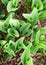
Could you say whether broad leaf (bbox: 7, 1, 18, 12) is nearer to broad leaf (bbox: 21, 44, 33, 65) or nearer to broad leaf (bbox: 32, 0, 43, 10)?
broad leaf (bbox: 32, 0, 43, 10)

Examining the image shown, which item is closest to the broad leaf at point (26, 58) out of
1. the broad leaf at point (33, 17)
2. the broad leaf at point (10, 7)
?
the broad leaf at point (33, 17)

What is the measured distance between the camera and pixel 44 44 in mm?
1714

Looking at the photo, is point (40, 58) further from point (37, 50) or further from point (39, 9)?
point (39, 9)

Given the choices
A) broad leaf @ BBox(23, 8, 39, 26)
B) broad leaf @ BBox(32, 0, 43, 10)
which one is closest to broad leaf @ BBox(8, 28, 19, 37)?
broad leaf @ BBox(23, 8, 39, 26)

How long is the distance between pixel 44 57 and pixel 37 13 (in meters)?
0.39

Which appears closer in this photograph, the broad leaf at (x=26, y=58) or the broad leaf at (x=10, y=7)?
the broad leaf at (x=26, y=58)

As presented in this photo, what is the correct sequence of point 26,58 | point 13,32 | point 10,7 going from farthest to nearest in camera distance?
point 10,7 → point 13,32 → point 26,58

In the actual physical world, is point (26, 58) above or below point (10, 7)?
below

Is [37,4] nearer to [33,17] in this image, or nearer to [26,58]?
[33,17]

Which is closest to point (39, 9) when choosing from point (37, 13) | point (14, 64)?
point (37, 13)

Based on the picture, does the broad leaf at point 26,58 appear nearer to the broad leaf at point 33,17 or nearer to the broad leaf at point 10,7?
the broad leaf at point 33,17

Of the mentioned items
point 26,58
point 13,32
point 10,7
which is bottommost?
point 26,58

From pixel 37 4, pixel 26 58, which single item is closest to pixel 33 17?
pixel 37 4

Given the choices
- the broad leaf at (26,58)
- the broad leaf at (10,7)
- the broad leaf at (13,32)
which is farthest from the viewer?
the broad leaf at (10,7)
